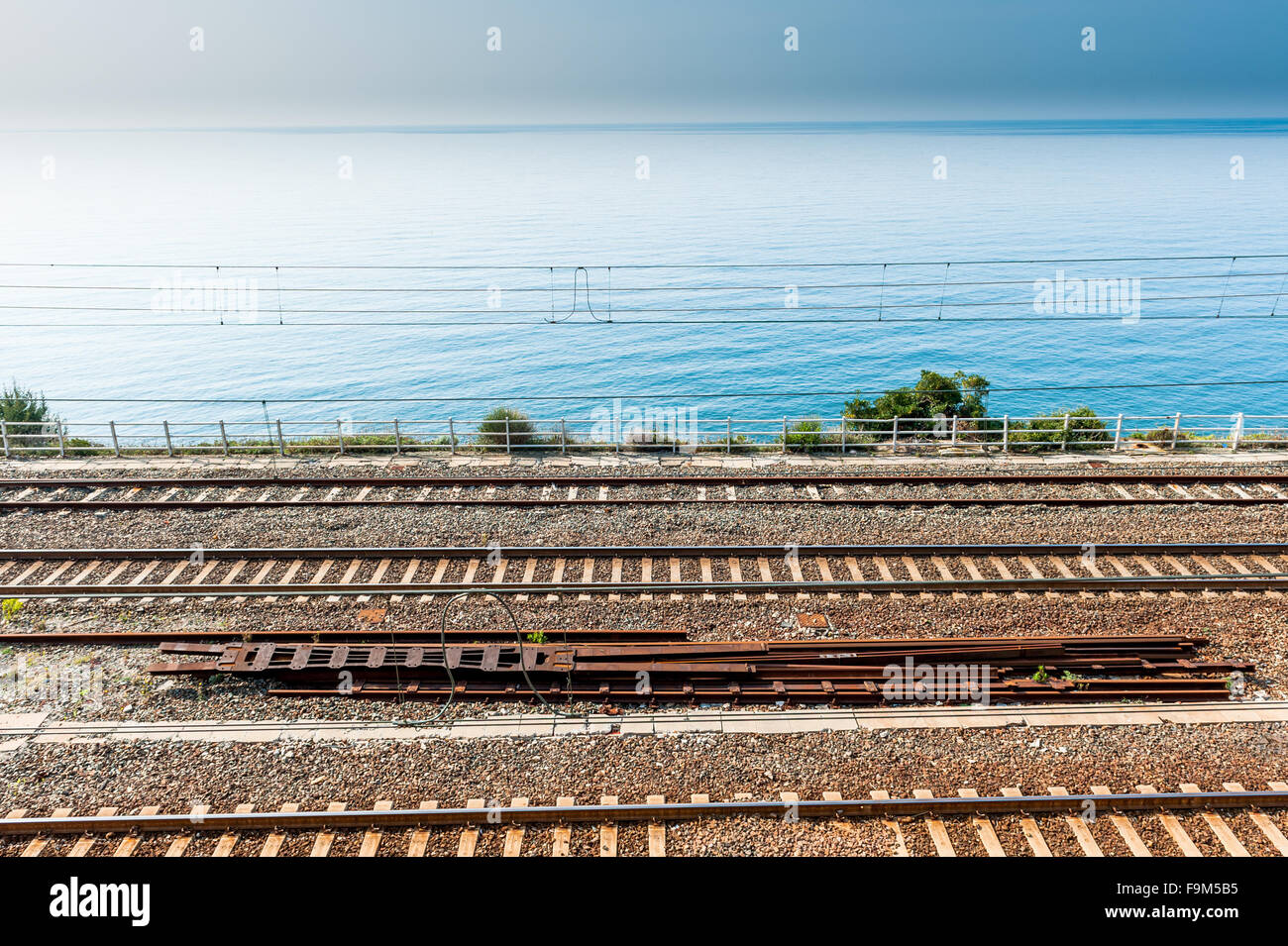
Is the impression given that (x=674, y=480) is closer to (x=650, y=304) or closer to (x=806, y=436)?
(x=806, y=436)

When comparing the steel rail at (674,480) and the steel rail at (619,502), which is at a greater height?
the steel rail at (674,480)

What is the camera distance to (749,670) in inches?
420

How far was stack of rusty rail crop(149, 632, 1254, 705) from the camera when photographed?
411 inches

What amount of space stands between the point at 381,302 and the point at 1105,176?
15670 cm

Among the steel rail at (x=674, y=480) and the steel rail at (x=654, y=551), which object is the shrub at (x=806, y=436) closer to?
the steel rail at (x=674, y=480)

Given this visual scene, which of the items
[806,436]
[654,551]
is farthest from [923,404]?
[654,551]

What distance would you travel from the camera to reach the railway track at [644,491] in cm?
1585

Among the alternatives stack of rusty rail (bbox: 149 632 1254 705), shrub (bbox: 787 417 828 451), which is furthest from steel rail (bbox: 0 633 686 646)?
shrub (bbox: 787 417 828 451)

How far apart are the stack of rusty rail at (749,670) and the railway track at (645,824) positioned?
6.54 feet

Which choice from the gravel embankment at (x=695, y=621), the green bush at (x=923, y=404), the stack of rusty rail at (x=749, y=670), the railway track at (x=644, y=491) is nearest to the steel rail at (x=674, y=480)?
the railway track at (x=644, y=491)

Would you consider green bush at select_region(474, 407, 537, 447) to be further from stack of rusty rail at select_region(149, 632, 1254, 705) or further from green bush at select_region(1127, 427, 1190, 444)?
green bush at select_region(1127, 427, 1190, 444)

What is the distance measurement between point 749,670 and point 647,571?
128 inches

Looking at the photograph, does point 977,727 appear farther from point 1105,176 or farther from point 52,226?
point 1105,176

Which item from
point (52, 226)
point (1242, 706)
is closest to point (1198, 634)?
point (1242, 706)
